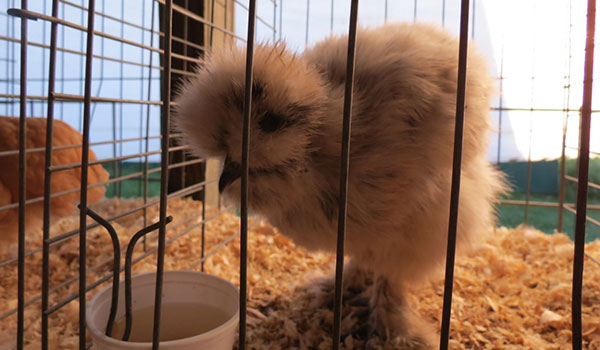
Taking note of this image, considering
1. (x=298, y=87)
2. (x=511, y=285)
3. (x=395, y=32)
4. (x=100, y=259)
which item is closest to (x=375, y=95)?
(x=298, y=87)

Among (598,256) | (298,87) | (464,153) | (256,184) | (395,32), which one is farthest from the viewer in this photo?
(598,256)

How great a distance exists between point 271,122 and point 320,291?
105 cm

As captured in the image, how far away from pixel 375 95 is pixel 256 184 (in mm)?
380

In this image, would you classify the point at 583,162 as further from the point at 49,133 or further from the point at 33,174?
the point at 33,174


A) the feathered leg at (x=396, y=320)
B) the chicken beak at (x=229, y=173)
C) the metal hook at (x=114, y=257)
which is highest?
the chicken beak at (x=229, y=173)

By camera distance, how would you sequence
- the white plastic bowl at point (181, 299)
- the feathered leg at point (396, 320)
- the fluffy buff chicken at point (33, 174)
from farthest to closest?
the fluffy buff chicken at point (33, 174) → the feathered leg at point (396, 320) → the white plastic bowl at point (181, 299)

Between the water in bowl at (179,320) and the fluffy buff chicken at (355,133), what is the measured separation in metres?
0.32

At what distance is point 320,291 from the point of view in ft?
6.01

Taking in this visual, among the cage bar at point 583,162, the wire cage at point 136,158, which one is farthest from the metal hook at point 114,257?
the cage bar at point 583,162

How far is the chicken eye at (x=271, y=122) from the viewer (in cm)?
99

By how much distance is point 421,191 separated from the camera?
1.21 metres

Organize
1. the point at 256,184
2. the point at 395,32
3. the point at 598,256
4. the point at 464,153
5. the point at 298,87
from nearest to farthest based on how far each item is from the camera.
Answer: the point at 298,87 → the point at 256,184 → the point at 464,153 → the point at 395,32 → the point at 598,256

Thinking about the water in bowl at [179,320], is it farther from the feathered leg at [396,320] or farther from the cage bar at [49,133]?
the feathered leg at [396,320]

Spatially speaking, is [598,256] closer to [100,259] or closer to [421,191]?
[421,191]
